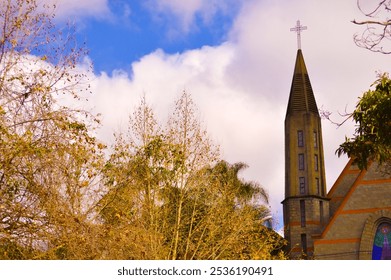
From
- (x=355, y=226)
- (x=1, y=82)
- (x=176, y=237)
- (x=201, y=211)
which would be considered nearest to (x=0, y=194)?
(x=1, y=82)

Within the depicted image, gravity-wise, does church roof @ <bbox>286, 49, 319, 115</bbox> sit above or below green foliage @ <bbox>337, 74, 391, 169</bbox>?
above

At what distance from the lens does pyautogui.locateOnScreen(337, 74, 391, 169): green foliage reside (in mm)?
12984

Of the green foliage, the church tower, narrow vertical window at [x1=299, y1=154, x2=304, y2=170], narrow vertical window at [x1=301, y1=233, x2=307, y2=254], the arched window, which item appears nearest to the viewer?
the green foliage

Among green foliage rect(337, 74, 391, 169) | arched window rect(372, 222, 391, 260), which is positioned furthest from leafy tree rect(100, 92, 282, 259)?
arched window rect(372, 222, 391, 260)

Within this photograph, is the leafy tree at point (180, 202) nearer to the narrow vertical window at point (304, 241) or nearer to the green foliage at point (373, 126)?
the green foliage at point (373, 126)

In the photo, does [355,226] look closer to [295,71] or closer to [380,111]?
[295,71]

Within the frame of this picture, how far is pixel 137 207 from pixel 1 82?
8525 millimetres

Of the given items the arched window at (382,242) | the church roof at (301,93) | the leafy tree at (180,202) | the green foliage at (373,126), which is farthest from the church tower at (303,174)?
the green foliage at (373,126)

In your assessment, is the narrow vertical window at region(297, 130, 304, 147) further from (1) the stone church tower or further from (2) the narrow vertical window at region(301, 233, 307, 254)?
(2) the narrow vertical window at region(301, 233, 307, 254)

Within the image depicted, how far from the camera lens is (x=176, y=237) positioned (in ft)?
71.5

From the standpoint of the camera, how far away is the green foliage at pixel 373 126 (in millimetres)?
12984

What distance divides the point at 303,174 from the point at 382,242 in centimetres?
997

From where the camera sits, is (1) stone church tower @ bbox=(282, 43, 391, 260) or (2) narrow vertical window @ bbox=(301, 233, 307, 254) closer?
(1) stone church tower @ bbox=(282, 43, 391, 260)

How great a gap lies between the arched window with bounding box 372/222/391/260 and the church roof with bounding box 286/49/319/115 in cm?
1221
